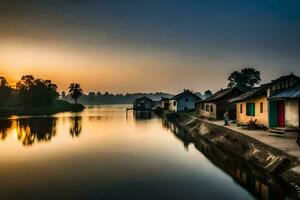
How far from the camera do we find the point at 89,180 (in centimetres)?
1755

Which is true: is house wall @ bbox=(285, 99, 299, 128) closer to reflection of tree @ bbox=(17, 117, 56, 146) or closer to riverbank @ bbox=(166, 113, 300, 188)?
riverbank @ bbox=(166, 113, 300, 188)

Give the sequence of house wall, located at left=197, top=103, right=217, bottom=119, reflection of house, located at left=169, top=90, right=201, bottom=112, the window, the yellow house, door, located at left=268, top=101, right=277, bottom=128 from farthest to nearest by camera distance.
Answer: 1. reflection of house, located at left=169, top=90, right=201, bottom=112
2. house wall, located at left=197, top=103, right=217, bottom=119
3. the window
4. the yellow house
5. door, located at left=268, top=101, right=277, bottom=128

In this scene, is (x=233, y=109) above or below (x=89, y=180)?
above

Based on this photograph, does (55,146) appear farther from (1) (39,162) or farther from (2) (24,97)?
(2) (24,97)

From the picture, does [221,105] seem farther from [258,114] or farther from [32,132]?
[32,132]

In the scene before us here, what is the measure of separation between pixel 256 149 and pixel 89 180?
39.0 feet

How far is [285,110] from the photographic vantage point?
2409cm

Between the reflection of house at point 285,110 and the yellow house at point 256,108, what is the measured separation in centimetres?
230

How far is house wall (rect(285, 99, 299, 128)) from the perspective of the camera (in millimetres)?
22609

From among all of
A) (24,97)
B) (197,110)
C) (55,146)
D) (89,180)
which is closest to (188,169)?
(89,180)

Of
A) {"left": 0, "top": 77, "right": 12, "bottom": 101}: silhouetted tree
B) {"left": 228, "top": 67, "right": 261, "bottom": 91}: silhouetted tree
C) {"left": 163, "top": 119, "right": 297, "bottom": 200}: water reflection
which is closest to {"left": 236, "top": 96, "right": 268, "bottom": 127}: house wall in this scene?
{"left": 163, "top": 119, "right": 297, "bottom": 200}: water reflection

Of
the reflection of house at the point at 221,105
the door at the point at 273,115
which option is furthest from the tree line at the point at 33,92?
the door at the point at 273,115

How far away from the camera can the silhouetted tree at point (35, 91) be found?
12712 cm

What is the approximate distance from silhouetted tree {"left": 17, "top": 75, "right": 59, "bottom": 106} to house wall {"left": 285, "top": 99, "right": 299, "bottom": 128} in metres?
120
